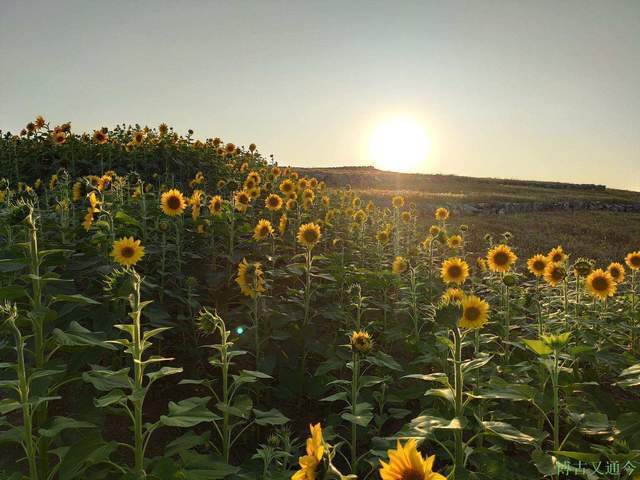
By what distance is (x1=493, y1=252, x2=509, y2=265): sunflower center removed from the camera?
168 inches

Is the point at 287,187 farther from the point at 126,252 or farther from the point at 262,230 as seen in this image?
the point at 126,252

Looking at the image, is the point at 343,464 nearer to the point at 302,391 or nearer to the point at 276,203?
the point at 302,391

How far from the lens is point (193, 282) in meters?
3.77

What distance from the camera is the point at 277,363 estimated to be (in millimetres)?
3848

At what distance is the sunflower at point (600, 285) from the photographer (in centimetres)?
422

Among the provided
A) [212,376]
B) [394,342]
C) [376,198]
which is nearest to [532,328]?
[394,342]

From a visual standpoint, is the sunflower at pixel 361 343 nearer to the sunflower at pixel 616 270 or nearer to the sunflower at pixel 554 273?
the sunflower at pixel 554 273

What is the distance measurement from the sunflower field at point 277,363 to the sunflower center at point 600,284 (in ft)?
0.07

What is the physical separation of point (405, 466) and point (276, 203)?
4.68 meters

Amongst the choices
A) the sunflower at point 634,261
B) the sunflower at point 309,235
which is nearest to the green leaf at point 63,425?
the sunflower at point 309,235

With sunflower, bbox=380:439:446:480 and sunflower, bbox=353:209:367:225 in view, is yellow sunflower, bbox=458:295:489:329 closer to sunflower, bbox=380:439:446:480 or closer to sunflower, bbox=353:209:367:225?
sunflower, bbox=380:439:446:480

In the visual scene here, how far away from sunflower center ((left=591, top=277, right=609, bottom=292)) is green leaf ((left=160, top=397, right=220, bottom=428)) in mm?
3490

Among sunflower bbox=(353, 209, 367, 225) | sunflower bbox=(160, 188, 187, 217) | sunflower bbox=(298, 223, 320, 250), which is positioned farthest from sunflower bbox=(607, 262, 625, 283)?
sunflower bbox=(160, 188, 187, 217)

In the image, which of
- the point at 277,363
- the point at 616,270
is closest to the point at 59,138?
the point at 277,363
